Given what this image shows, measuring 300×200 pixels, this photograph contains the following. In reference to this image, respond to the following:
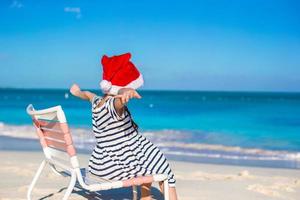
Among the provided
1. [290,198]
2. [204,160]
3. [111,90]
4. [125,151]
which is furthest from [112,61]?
[204,160]

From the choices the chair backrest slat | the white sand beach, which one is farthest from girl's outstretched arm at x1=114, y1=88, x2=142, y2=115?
the white sand beach

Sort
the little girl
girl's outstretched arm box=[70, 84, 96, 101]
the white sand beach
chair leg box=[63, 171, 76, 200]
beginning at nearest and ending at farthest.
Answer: chair leg box=[63, 171, 76, 200], the little girl, girl's outstretched arm box=[70, 84, 96, 101], the white sand beach

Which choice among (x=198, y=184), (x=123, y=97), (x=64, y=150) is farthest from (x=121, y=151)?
(x=198, y=184)

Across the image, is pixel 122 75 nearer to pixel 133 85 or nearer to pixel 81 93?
pixel 133 85

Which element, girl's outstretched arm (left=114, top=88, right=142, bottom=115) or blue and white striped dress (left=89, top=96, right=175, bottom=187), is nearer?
girl's outstretched arm (left=114, top=88, right=142, bottom=115)

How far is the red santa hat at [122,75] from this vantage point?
3697mm

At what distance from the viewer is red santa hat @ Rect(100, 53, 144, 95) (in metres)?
3.70

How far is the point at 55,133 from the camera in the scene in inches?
147

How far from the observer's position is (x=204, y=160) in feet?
29.9

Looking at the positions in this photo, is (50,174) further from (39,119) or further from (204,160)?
(204,160)

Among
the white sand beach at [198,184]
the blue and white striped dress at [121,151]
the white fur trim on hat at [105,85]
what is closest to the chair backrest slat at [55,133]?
the blue and white striped dress at [121,151]

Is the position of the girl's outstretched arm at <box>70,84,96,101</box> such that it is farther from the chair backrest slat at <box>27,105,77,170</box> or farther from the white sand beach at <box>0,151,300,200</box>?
the white sand beach at <box>0,151,300,200</box>

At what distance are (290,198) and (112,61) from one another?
8.87ft

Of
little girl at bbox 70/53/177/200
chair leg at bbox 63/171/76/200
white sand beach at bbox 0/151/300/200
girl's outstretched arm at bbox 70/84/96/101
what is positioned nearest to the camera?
chair leg at bbox 63/171/76/200
